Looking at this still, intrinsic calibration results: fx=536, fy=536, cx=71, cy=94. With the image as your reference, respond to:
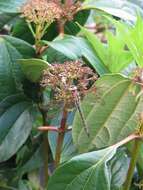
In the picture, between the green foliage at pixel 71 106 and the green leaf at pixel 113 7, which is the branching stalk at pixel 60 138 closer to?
the green foliage at pixel 71 106

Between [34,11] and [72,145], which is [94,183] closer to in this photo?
[72,145]

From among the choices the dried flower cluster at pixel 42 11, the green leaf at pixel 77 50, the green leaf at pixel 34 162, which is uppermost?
the dried flower cluster at pixel 42 11

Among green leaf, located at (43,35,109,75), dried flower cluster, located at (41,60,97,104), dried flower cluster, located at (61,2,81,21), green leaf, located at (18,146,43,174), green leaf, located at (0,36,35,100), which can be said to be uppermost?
dried flower cluster, located at (61,2,81,21)

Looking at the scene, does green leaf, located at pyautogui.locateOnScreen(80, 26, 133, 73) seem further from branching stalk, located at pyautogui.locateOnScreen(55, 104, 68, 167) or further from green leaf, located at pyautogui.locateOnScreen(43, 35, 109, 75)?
branching stalk, located at pyautogui.locateOnScreen(55, 104, 68, 167)

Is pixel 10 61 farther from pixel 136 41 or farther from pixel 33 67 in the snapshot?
pixel 136 41

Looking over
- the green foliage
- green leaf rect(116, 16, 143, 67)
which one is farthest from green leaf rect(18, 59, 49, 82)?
green leaf rect(116, 16, 143, 67)

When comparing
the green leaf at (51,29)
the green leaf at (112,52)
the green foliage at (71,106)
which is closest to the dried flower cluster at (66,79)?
the green foliage at (71,106)
